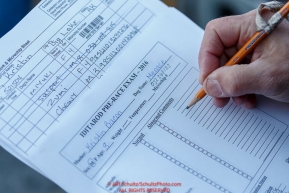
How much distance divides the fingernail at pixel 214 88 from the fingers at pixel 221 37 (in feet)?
0.08

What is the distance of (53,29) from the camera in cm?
50

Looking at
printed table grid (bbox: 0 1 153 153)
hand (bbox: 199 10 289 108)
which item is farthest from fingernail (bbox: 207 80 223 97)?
printed table grid (bbox: 0 1 153 153)

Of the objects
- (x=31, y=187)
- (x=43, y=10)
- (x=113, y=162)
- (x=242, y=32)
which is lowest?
(x=31, y=187)

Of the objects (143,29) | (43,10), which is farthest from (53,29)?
(143,29)

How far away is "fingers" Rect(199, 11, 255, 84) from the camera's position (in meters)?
0.50

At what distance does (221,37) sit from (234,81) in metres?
0.10

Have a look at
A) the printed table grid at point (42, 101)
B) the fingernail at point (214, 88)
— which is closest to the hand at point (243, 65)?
the fingernail at point (214, 88)

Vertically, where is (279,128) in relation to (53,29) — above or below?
above

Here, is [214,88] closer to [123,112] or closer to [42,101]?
[123,112]

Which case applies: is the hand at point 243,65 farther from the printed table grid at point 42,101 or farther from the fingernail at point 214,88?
the printed table grid at point 42,101

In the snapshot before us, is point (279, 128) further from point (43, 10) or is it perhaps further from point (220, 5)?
point (43, 10)

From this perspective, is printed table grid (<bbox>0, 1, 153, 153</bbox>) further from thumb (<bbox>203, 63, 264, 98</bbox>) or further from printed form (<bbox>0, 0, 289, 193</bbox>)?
thumb (<bbox>203, 63, 264, 98</bbox>)

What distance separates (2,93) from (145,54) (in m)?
0.21

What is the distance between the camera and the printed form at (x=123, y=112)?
17.7 inches
